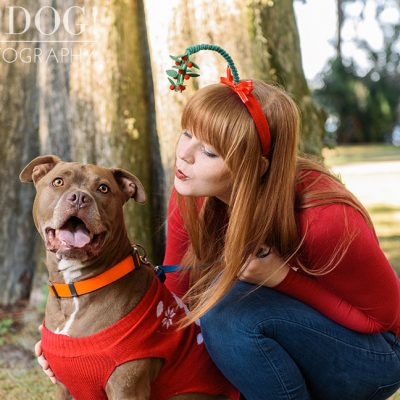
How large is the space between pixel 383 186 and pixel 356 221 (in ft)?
33.3

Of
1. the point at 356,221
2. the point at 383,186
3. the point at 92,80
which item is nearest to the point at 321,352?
the point at 356,221

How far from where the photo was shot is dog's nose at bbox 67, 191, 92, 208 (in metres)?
2.50

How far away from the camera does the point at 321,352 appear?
2.78 m

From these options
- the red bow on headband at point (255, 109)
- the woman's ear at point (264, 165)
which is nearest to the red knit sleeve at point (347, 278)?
the woman's ear at point (264, 165)

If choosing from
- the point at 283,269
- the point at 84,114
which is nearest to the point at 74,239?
the point at 283,269

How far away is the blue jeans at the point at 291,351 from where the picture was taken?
108 inches

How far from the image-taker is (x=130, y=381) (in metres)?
2.50

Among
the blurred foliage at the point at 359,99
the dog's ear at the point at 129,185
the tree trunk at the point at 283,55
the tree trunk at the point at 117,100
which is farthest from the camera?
the blurred foliage at the point at 359,99

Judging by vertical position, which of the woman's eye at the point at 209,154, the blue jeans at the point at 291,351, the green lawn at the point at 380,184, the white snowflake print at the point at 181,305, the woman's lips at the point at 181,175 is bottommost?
the green lawn at the point at 380,184

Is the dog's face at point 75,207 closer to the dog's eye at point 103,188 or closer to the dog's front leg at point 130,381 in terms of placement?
the dog's eye at point 103,188

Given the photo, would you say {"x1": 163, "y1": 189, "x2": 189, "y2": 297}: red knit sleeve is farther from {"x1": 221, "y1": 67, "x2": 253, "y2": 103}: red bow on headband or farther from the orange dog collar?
{"x1": 221, "y1": 67, "x2": 253, "y2": 103}: red bow on headband

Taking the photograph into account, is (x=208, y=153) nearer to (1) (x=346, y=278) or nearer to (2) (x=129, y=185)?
(2) (x=129, y=185)

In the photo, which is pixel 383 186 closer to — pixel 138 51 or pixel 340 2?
pixel 138 51

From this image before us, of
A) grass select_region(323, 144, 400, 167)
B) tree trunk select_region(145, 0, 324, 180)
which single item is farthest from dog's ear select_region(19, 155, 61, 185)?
grass select_region(323, 144, 400, 167)
